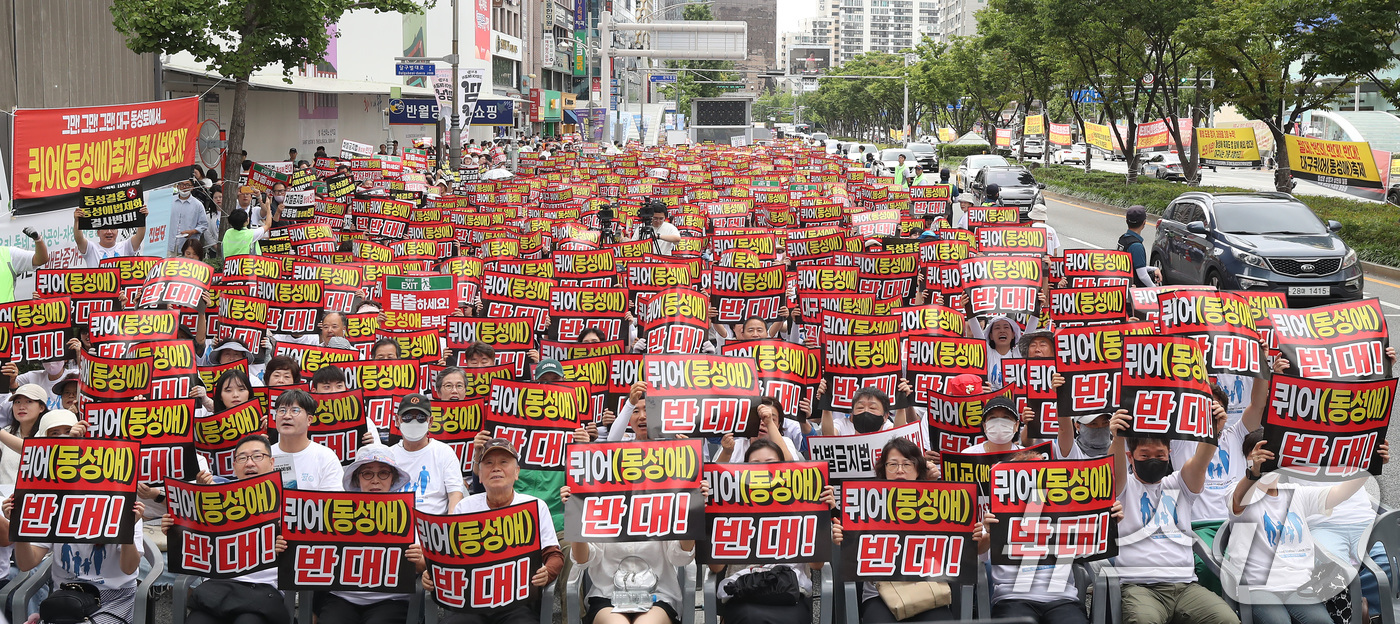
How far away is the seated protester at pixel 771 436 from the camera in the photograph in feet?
22.9

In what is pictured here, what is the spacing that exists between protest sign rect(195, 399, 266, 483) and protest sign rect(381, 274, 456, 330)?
4087 millimetres

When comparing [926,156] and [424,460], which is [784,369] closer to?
[424,460]

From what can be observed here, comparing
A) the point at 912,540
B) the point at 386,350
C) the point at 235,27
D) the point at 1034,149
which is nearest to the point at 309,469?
the point at 386,350

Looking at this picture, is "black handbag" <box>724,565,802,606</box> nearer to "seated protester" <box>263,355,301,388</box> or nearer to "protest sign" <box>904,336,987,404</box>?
"protest sign" <box>904,336,987,404</box>

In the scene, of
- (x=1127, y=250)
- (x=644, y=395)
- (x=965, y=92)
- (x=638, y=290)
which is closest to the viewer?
(x=644, y=395)

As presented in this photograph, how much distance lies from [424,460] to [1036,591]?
10.4 feet

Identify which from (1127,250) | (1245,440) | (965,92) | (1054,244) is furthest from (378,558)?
(965,92)

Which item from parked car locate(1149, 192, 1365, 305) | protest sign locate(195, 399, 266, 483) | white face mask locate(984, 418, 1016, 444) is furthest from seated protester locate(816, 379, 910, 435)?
parked car locate(1149, 192, 1365, 305)

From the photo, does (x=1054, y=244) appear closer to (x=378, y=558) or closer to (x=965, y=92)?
(x=378, y=558)

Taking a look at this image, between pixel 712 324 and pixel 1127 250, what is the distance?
4.65 meters

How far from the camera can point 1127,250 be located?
14039 mm

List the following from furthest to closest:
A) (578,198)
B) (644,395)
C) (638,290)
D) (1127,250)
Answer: (578,198) < (1127,250) < (638,290) < (644,395)

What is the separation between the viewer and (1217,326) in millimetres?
8383

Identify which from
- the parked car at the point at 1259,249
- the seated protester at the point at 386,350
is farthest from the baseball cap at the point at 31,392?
the parked car at the point at 1259,249
